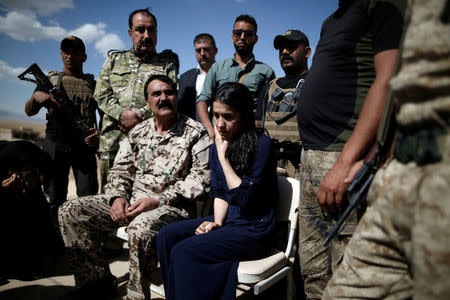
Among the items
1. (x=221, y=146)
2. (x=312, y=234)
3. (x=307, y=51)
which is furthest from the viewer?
(x=307, y=51)

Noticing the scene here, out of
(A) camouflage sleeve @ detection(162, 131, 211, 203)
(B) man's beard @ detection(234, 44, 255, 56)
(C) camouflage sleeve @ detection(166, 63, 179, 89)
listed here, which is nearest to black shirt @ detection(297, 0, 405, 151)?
(A) camouflage sleeve @ detection(162, 131, 211, 203)

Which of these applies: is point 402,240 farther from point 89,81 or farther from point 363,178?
point 89,81

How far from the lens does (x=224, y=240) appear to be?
6.24 ft

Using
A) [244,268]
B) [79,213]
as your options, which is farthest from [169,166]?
[244,268]

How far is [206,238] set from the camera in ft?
6.29

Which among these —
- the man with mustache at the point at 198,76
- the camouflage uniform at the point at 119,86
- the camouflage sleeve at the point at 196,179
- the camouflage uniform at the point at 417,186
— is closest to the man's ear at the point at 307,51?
the camouflage sleeve at the point at 196,179

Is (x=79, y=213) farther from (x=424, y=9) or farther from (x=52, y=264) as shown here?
(x=424, y=9)

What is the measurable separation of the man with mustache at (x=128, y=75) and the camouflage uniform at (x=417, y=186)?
291 cm

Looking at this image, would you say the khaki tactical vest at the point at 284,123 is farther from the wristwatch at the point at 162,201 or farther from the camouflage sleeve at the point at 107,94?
the camouflage sleeve at the point at 107,94

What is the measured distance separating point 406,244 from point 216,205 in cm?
154

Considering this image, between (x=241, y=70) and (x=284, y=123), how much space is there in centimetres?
109

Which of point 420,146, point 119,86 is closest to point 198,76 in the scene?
point 119,86

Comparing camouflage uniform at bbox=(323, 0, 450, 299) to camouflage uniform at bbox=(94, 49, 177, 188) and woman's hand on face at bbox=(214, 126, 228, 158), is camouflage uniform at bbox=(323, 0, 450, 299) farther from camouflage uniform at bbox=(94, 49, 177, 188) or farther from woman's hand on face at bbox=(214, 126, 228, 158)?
camouflage uniform at bbox=(94, 49, 177, 188)

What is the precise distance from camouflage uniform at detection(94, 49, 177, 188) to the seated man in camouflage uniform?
0.54m
